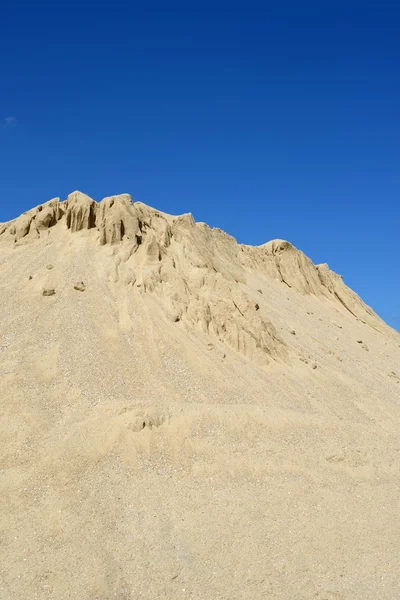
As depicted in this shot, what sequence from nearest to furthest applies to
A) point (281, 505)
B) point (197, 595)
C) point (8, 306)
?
point (197, 595), point (281, 505), point (8, 306)

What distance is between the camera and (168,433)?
12.6 metres

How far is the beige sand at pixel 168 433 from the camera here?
30.4ft

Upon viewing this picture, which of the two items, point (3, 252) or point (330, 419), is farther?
point (3, 252)

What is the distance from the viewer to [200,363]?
15375 millimetres

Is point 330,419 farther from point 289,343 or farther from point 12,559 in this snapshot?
point 12,559

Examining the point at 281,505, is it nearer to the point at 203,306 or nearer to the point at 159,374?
the point at 159,374

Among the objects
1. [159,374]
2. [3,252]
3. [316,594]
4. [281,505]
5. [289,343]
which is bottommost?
[316,594]

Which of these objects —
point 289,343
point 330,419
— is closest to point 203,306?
point 289,343

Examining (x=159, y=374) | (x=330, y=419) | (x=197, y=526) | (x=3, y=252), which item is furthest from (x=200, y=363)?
(x=3, y=252)

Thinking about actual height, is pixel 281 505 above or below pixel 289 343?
below

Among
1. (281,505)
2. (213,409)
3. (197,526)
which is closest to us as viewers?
(197,526)

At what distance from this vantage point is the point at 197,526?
10227 mm

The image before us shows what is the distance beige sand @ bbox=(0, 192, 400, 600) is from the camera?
9.26 meters

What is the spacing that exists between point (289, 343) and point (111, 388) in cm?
863
